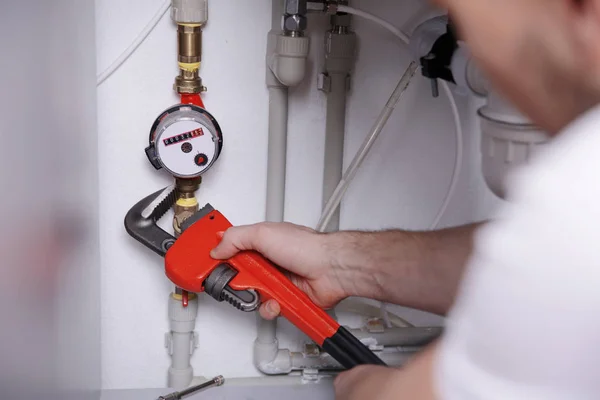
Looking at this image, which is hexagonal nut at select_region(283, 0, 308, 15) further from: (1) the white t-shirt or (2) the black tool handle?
(1) the white t-shirt

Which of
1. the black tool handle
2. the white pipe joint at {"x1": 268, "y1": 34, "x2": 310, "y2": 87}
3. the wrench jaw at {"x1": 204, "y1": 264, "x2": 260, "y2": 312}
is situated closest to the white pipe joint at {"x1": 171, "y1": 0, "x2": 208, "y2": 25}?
the white pipe joint at {"x1": 268, "y1": 34, "x2": 310, "y2": 87}

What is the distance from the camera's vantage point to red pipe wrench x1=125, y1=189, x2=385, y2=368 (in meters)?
0.97

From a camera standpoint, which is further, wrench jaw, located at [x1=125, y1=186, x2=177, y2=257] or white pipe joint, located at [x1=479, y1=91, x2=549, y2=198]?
wrench jaw, located at [x1=125, y1=186, x2=177, y2=257]

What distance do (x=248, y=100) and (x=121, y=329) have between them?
412 mm

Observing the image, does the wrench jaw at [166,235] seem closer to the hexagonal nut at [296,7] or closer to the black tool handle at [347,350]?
the black tool handle at [347,350]

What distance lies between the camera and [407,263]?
0.98 m

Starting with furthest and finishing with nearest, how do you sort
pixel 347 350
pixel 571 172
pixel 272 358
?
pixel 272 358 < pixel 347 350 < pixel 571 172

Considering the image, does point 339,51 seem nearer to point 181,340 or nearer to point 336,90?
point 336,90

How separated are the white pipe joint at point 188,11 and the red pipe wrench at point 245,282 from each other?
10.6 inches

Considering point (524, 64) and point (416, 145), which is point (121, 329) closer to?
point (416, 145)

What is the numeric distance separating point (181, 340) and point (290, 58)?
464 millimetres

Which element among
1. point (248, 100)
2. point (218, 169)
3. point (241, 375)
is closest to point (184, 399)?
point (241, 375)

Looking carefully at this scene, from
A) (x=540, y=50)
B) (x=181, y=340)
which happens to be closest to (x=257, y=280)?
(x=181, y=340)

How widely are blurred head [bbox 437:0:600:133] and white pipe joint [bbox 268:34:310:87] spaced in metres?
0.46
